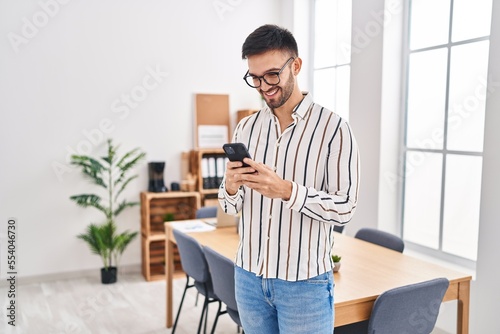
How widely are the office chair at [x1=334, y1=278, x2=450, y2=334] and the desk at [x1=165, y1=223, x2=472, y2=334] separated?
0.07 meters

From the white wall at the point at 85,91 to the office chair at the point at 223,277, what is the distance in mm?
2611

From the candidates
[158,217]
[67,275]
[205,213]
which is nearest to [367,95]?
[205,213]

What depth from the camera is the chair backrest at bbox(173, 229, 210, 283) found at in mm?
2732

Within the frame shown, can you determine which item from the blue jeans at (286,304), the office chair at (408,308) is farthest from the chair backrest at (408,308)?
the blue jeans at (286,304)

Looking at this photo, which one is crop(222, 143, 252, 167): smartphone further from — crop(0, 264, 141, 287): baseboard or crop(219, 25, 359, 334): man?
crop(0, 264, 141, 287): baseboard

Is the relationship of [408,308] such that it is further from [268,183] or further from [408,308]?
[268,183]

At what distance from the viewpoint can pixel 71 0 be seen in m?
4.51

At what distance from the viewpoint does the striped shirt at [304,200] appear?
144cm

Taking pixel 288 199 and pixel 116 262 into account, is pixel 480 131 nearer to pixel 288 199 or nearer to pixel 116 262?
pixel 288 199

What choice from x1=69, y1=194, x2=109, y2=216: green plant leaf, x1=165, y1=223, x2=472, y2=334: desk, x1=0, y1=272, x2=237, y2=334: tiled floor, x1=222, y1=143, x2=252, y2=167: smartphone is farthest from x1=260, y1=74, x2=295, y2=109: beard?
x1=69, y1=194, x2=109, y2=216: green plant leaf

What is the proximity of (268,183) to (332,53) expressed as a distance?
12.7 ft

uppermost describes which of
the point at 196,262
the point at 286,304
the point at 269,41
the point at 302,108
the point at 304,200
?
the point at 269,41

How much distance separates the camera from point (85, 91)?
4.64 metres

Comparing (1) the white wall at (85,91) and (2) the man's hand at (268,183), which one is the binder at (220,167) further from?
(2) the man's hand at (268,183)
